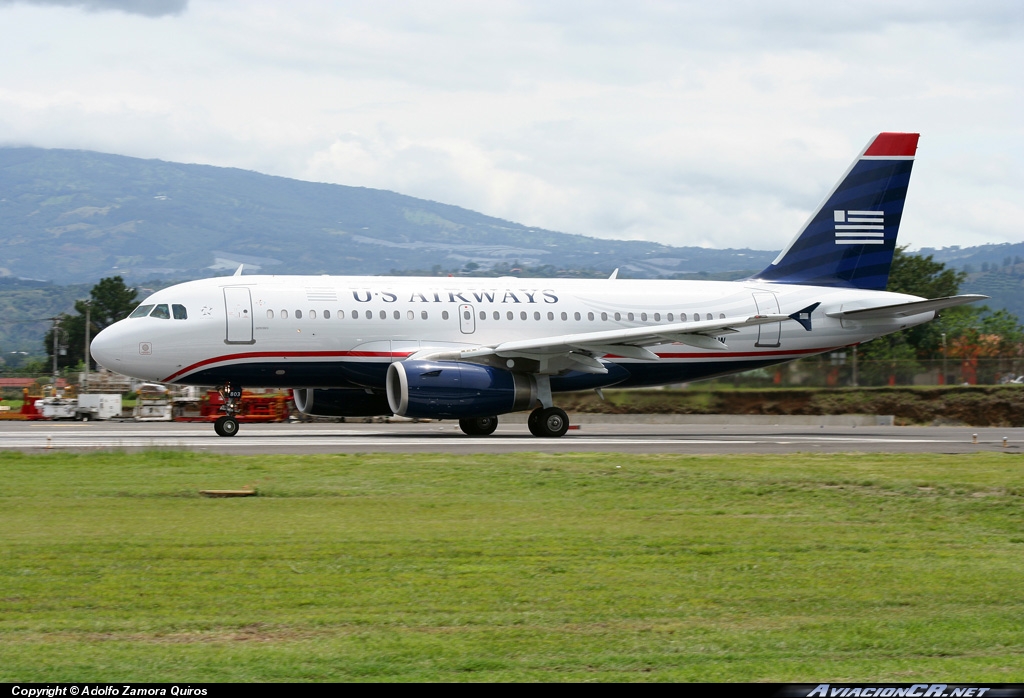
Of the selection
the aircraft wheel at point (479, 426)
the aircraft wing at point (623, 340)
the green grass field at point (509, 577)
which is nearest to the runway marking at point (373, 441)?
the aircraft wheel at point (479, 426)

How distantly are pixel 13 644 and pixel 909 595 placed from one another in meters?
6.53

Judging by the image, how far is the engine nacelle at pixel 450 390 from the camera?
2505 centimetres

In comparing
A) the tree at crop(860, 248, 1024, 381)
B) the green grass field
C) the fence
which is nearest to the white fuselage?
the fence

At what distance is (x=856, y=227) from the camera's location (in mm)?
31781

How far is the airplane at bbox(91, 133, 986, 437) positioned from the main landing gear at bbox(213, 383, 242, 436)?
5cm

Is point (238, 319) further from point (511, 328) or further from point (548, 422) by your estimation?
point (548, 422)

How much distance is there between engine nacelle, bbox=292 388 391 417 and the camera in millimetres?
28781

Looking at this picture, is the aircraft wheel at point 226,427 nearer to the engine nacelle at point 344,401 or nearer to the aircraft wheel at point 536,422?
the engine nacelle at point 344,401

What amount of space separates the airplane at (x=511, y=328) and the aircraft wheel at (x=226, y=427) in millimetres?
54

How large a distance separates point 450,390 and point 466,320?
3267 millimetres

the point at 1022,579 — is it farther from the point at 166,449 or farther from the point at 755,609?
the point at 166,449

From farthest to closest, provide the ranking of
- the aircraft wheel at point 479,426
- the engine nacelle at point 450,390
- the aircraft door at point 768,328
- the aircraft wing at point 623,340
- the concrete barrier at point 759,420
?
the concrete barrier at point 759,420 → the aircraft door at point 768,328 → the aircraft wheel at point 479,426 → the aircraft wing at point 623,340 → the engine nacelle at point 450,390

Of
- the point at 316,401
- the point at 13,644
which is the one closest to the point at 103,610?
the point at 13,644

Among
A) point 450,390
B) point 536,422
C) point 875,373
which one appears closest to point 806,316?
point 536,422
